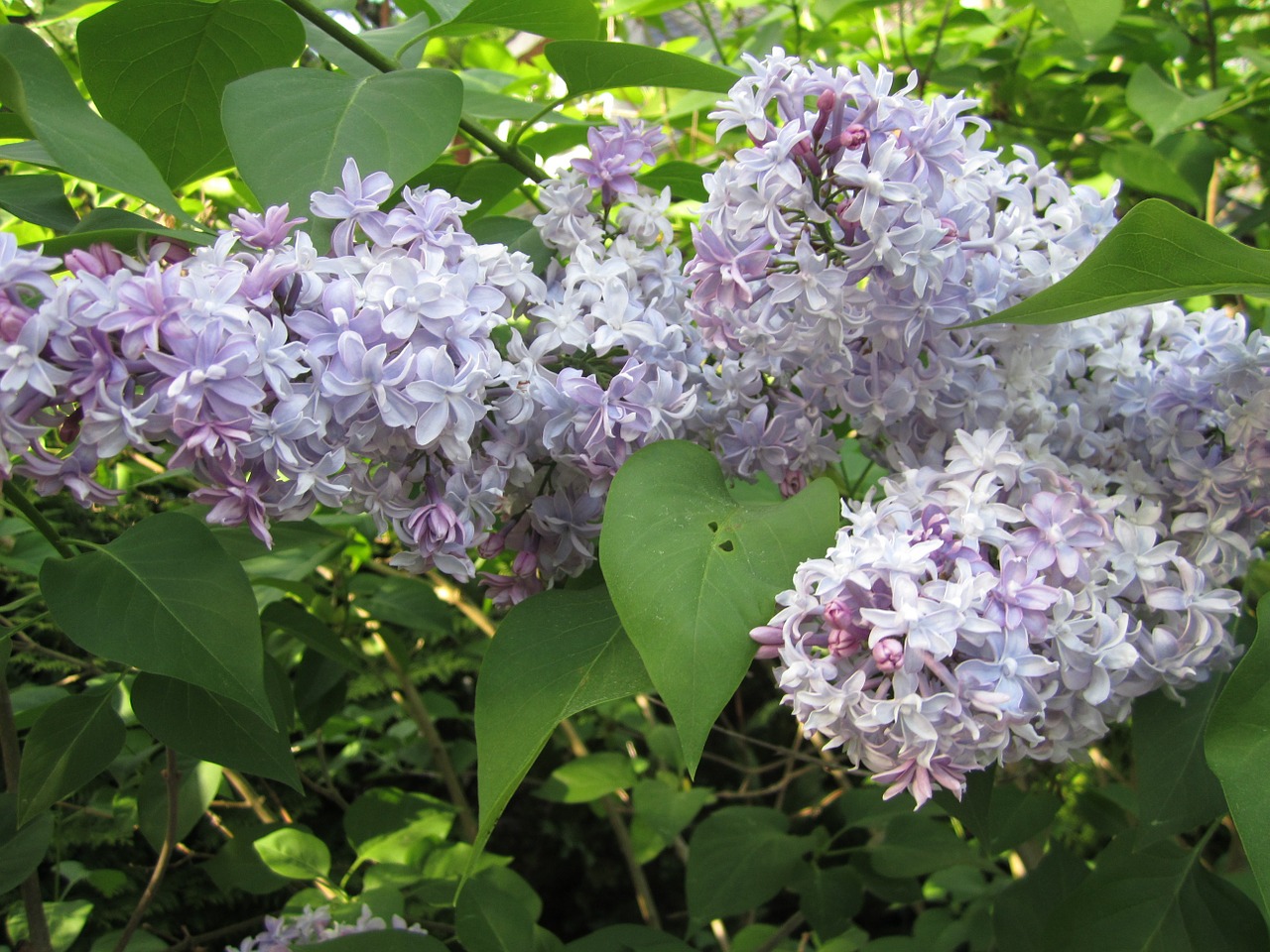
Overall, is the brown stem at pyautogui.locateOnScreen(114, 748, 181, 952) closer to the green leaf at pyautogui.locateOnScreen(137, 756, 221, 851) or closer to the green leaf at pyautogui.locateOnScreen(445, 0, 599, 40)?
the green leaf at pyautogui.locateOnScreen(137, 756, 221, 851)

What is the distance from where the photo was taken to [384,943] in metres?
0.71

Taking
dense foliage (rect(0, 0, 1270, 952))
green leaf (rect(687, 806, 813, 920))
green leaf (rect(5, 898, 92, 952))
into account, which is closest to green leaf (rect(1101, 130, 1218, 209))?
dense foliage (rect(0, 0, 1270, 952))

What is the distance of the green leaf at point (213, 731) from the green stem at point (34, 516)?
0.33 feet

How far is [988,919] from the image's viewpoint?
3.73 ft

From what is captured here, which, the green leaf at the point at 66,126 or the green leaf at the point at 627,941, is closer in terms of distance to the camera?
the green leaf at the point at 66,126

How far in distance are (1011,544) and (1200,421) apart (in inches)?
8.5

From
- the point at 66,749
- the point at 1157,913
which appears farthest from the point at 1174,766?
the point at 66,749

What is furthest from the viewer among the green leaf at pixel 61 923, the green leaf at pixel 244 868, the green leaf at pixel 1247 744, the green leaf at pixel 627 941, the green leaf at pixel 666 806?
the green leaf at pixel 666 806

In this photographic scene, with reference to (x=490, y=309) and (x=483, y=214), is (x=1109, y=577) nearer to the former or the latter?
(x=490, y=309)

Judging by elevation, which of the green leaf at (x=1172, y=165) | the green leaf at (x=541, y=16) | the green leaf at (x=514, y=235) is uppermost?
the green leaf at (x=541, y=16)

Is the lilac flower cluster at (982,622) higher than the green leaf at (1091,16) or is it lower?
lower

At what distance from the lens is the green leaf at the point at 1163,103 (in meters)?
1.11

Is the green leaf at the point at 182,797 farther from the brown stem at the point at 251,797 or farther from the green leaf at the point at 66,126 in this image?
the green leaf at the point at 66,126

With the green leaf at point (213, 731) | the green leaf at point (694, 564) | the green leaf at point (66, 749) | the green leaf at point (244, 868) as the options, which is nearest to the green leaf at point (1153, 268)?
the green leaf at point (694, 564)
